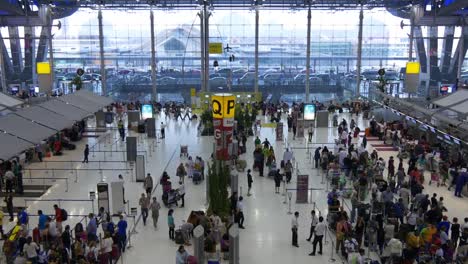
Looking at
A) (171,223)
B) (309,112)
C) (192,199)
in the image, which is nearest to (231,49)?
(309,112)

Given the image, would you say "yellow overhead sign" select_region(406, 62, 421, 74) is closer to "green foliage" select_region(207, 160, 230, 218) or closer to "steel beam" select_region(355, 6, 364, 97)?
"steel beam" select_region(355, 6, 364, 97)

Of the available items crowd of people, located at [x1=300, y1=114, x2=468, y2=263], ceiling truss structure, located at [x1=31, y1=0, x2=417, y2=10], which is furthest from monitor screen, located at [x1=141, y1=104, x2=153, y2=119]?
crowd of people, located at [x1=300, y1=114, x2=468, y2=263]

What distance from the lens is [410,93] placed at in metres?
40.7

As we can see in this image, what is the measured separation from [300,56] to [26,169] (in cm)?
2842

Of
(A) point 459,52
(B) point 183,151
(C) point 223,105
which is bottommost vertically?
(B) point 183,151

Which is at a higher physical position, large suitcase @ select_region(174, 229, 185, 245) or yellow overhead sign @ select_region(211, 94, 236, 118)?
yellow overhead sign @ select_region(211, 94, 236, 118)

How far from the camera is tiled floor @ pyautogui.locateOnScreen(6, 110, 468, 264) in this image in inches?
557

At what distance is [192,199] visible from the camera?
18734 millimetres

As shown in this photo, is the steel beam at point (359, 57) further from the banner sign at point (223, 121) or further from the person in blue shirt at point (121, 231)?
the person in blue shirt at point (121, 231)

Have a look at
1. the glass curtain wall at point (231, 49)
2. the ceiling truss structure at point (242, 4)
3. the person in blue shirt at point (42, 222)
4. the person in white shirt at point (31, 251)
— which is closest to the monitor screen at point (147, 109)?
the glass curtain wall at point (231, 49)

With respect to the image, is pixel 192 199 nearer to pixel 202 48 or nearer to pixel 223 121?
pixel 223 121

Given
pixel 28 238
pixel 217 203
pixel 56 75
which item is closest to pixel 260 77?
pixel 56 75

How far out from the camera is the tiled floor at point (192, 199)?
14.1m

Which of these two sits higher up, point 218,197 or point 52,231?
point 218,197
